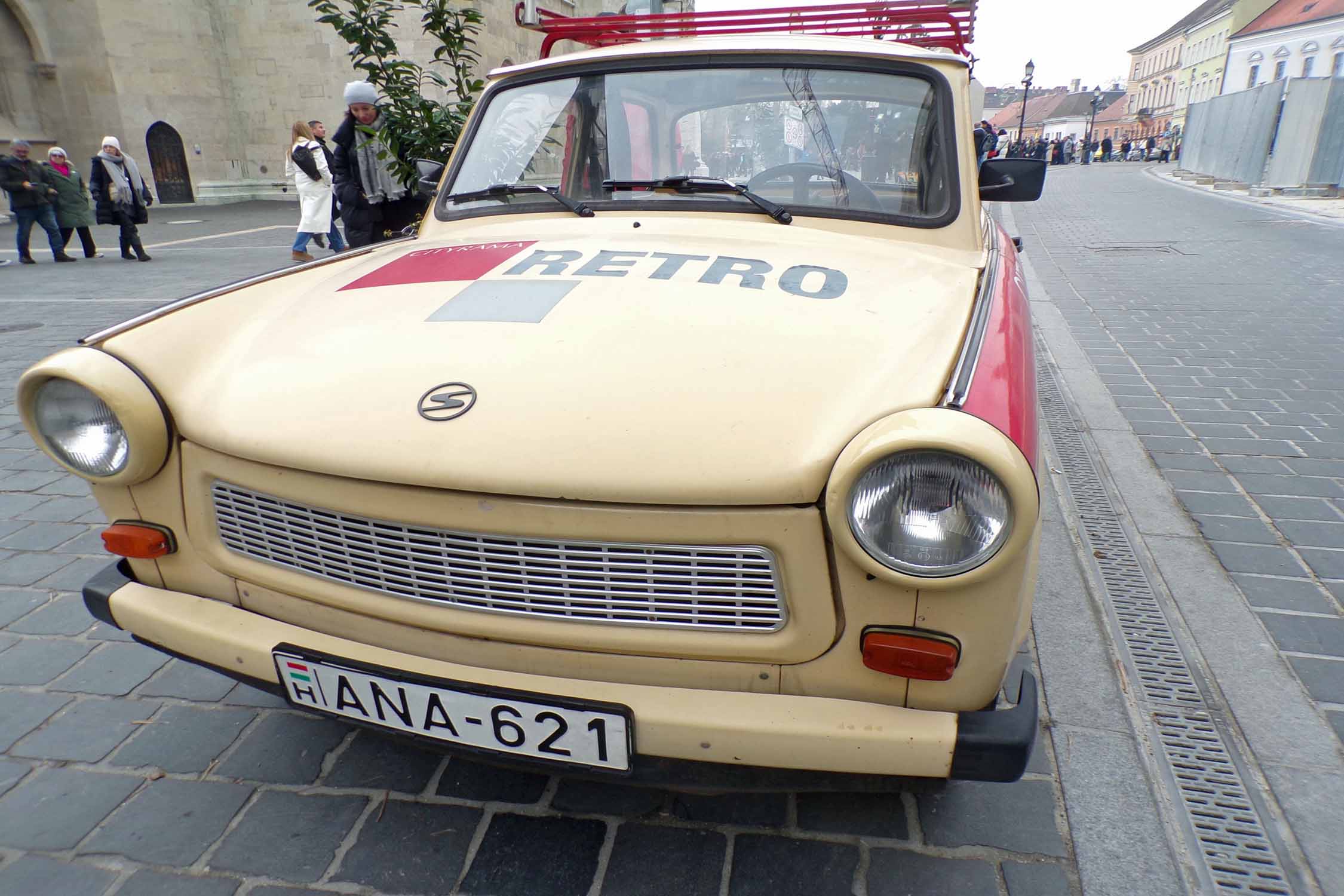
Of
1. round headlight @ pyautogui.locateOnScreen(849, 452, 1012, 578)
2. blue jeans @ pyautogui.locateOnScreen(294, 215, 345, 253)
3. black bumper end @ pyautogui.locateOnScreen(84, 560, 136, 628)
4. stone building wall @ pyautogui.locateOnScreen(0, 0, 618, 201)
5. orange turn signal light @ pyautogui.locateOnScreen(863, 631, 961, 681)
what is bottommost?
blue jeans @ pyautogui.locateOnScreen(294, 215, 345, 253)

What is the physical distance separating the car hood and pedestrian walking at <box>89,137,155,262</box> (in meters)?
11.9

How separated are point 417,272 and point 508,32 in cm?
2500

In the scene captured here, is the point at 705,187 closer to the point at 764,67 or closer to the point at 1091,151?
the point at 764,67

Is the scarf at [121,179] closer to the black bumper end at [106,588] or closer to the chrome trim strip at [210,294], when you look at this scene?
the chrome trim strip at [210,294]

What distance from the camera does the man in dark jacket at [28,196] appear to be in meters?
11.1

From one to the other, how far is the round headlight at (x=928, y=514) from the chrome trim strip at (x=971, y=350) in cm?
13

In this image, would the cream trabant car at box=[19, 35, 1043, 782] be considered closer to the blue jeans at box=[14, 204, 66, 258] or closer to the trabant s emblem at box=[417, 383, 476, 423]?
the trabant s emblem at box=[417, 383, 476, 423]

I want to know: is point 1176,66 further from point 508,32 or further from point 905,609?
point 905,609

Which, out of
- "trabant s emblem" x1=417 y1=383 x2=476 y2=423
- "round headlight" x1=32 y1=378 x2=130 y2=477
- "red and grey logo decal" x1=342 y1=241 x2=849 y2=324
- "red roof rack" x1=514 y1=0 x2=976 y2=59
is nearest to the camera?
"trabant s emblem" x1=417 y1=383 x2=476 y2=423

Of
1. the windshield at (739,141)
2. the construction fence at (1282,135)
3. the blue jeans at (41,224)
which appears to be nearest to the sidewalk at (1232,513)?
the windshield at (739,141)

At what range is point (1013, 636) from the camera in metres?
1.45

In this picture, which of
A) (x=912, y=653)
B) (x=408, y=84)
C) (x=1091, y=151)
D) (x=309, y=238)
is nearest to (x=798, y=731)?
(x=912, y=653)

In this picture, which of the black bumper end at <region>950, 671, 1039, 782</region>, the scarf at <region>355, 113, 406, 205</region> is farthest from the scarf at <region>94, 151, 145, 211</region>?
the black bumper end at <region>950, 671, 1039, 782</region>

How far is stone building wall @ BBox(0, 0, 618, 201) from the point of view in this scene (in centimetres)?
2158
